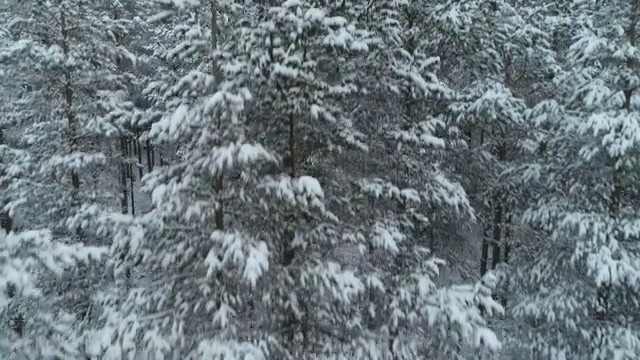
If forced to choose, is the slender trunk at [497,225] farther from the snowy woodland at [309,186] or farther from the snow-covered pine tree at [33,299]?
the snow-covered pine tree at [33,299]

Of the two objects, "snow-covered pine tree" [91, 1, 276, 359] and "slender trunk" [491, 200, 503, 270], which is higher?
"snow-covered pine tree" [91, 1, 276, 359]

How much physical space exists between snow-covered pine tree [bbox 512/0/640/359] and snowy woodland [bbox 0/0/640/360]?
0.06 meters

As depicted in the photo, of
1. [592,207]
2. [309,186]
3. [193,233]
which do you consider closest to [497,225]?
[592,207]

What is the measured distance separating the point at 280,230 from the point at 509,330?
7.73 meters

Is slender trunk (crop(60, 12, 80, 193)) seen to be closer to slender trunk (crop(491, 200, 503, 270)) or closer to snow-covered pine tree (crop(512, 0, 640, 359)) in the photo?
snow-covered pine tree (crop(512, 0, 640, 359))

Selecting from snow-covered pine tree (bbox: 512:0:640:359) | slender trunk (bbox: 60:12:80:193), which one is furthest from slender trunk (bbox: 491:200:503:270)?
slender trunk (bbox: 60:12:80:193)

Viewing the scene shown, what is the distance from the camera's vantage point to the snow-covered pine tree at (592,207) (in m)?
11.0

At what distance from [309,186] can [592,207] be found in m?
7.36

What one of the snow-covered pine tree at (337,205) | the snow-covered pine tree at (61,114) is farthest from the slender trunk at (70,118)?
the snow-covered pine tree at (337,205)

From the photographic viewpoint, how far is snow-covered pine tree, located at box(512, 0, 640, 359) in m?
11.0

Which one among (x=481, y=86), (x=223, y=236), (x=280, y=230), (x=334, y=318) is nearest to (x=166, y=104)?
(x=223, y=236)

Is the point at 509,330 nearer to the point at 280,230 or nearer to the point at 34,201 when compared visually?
the point at 280,230

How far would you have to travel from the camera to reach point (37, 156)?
13.0 meters

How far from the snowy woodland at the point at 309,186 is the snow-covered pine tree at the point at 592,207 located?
Result: 0.06 meters
